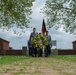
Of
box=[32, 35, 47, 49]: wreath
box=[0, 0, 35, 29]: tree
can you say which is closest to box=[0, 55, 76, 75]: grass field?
box=[32, 35, 47, 49]: wreath

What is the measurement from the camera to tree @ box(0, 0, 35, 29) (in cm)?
3384

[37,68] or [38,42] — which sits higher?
[38,42]

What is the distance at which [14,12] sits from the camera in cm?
3428

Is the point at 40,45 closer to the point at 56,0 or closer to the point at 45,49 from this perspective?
the point at 45,49

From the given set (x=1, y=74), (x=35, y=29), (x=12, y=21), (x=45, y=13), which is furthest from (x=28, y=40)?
(x=1, y=74)

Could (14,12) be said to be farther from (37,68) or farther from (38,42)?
(37,68)

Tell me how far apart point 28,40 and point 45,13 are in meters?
13.4

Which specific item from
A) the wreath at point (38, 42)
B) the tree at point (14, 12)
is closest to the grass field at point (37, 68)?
the wreath at point (38, 42)

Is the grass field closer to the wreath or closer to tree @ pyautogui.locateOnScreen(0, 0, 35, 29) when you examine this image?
the wreath

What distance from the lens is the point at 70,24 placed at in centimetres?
3788

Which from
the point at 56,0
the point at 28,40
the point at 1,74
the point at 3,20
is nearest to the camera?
the point at 1,74

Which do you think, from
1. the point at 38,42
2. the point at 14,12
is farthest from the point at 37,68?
the point at 14,12

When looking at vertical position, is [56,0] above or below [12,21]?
above

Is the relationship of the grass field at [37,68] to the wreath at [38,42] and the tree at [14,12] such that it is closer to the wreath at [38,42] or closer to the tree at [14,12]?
the wreath at [38,42]
